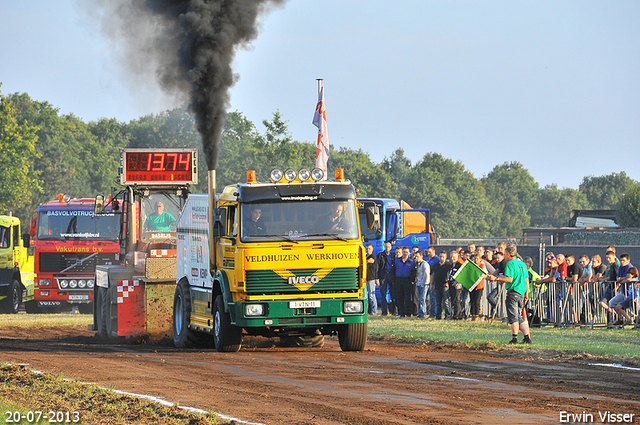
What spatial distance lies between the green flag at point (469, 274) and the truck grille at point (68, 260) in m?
12.3

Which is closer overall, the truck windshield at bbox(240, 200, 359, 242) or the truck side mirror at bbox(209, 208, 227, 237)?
the truck windshield at bbox(240, 200, 359, 242)

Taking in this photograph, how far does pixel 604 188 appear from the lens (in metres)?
147

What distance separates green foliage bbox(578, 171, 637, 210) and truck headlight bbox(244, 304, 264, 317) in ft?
434

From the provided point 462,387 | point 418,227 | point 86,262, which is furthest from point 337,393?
point 418,227

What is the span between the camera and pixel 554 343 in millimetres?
17391

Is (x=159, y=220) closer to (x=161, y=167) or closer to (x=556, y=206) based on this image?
(x=161, y=167)

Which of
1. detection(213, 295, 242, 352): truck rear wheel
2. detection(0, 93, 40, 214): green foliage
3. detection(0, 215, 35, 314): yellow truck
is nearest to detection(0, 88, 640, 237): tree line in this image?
detection(0, 93, 40, 214): green foliage

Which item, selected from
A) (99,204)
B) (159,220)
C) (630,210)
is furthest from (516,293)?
(630,210)

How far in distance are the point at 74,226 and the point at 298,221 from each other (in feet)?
51.0

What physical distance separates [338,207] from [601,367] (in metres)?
5.06

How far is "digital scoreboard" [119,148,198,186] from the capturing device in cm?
2016

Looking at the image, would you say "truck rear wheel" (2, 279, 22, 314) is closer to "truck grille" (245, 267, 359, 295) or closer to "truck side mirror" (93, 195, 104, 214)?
"truck side mirror" (93, 195, 104, 214)

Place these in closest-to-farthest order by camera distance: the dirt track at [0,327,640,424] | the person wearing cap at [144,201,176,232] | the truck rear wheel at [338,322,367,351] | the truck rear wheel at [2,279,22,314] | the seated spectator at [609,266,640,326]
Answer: the dirt track at [0,327,640,424] < the truck rear wheel at [338,322,367,351] < the seated spectator at [609,266,640,326] < the person wearing cap at [144,201,176,232] < the truck rear wheel at [2,279,22,314]

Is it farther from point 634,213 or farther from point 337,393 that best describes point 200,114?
point 634,213
